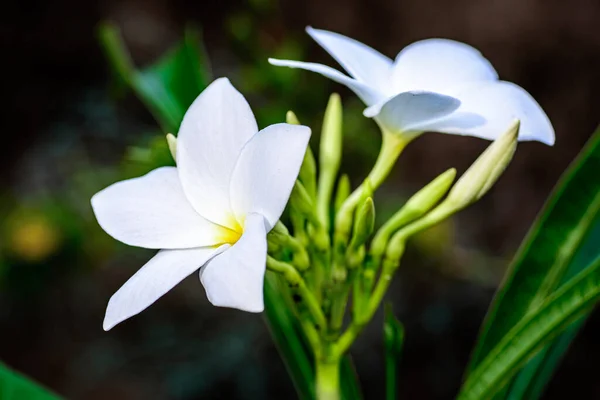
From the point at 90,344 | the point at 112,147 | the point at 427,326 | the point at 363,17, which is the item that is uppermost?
the point at 363,17

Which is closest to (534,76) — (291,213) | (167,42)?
(167,42)

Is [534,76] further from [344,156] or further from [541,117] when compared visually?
[541,117]

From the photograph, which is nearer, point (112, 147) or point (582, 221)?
point (582, 221)

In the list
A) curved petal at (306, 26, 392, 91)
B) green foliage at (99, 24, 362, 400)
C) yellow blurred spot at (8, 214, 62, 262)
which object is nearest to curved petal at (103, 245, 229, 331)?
green foliage at (99, 24, 362, 400)

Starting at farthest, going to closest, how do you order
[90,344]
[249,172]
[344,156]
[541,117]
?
1. [90,344]
2. [344,156]
3. [541,117]
4. [249,172]

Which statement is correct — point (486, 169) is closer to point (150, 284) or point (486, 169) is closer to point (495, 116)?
point (495, 116)

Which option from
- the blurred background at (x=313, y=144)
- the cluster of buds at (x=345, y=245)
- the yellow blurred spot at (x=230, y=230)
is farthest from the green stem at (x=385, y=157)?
the blurred background at (x=313, y=144)
